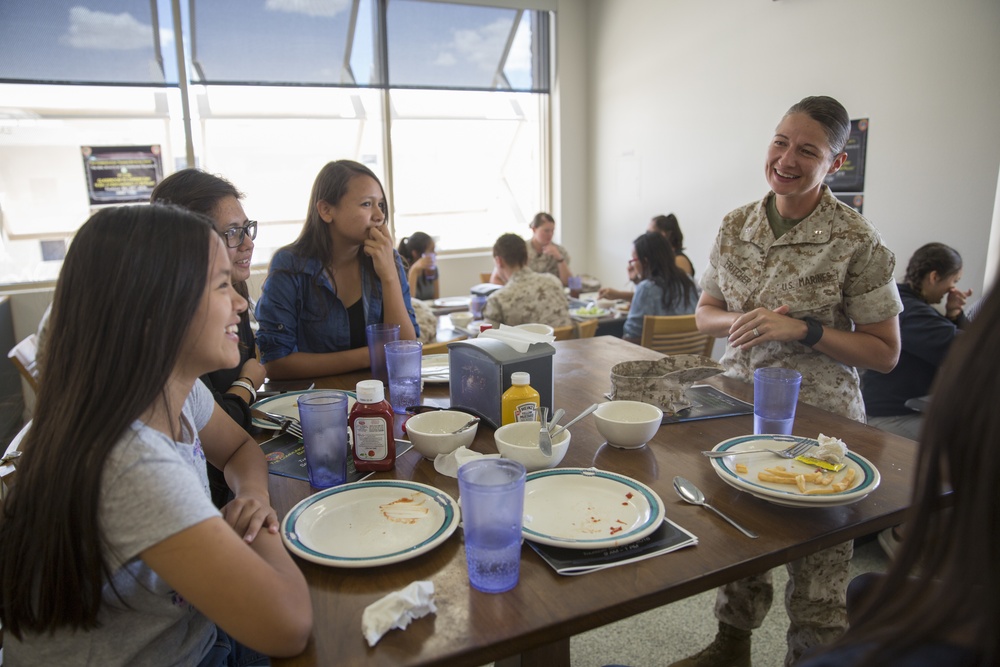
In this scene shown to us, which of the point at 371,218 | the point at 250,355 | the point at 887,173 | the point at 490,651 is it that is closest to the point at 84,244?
the point at 490,651

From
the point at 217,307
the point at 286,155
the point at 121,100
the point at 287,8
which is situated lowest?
the point at 217,307

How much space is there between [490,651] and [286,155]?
19.3 ft

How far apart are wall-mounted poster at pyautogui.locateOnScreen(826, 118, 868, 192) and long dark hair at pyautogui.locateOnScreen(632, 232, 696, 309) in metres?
1.24

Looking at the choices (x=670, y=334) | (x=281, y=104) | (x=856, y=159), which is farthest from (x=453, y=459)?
(x=281, y=104)

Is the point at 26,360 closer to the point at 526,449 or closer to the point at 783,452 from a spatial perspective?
the point at 526,449

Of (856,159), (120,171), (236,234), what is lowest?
(236,234)

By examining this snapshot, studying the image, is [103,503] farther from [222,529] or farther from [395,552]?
[395,552]

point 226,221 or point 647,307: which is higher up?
point 226,221

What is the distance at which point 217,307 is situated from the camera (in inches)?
37.8

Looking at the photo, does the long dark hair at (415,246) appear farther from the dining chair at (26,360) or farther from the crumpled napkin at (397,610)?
the crumpled napkin at (397,610)

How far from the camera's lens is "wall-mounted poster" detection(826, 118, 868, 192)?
3.88m

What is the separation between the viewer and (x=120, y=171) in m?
5.29

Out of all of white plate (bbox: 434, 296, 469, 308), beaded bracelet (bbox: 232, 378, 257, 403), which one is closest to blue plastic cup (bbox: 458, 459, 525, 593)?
beaded bracelet (bbox: 232, 378, 257, 403)

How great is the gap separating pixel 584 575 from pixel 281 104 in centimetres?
578
